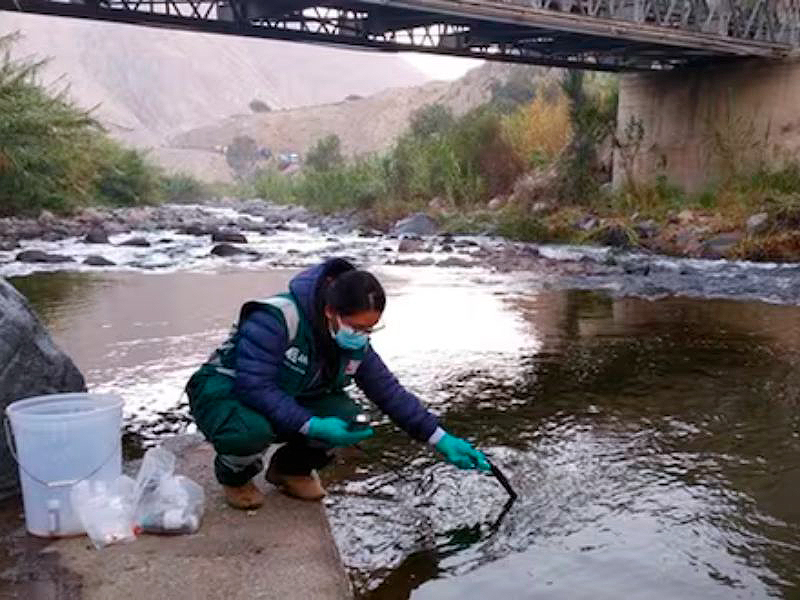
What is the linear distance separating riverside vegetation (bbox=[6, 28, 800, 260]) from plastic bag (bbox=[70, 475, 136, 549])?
46.6 ft

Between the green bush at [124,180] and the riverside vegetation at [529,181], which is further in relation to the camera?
the green bush at [124,180]

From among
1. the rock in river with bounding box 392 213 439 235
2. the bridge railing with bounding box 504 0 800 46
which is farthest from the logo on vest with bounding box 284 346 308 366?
the rock in river with bounding box 392 213 439 235

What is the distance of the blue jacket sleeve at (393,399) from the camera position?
367 centimetres

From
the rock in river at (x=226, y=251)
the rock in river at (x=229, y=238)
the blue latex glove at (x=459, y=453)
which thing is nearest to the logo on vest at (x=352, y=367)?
the blue latex glove at (x=459, y=453)

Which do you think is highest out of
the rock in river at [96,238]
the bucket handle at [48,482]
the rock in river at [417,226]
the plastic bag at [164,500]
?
the bucket handle at [48,482]

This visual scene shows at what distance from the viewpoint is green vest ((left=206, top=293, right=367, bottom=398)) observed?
339 centimetres

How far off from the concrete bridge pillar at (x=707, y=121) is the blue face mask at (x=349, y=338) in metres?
19.1

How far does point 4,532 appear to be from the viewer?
3.43 m

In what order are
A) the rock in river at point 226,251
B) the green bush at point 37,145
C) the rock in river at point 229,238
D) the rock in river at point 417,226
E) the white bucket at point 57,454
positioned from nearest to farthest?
the white bucket at point 57,454 < the rock in river at point 226,251 < the rock in river at point 229,238 < the green bush at point 37,145 < the rock in river at point 417,226

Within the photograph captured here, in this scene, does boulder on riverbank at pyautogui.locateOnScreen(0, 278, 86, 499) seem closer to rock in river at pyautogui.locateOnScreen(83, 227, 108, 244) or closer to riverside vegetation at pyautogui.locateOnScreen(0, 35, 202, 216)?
rock in river at pyautogui.locateOnScreen(83, 227, 108, 244)

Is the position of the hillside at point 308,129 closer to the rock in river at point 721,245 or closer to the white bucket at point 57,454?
the rock in river at point 721,245

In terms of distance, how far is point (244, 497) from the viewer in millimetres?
3678

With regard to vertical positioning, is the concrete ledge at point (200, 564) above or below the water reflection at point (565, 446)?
above

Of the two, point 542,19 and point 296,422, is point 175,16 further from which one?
point 296,422
